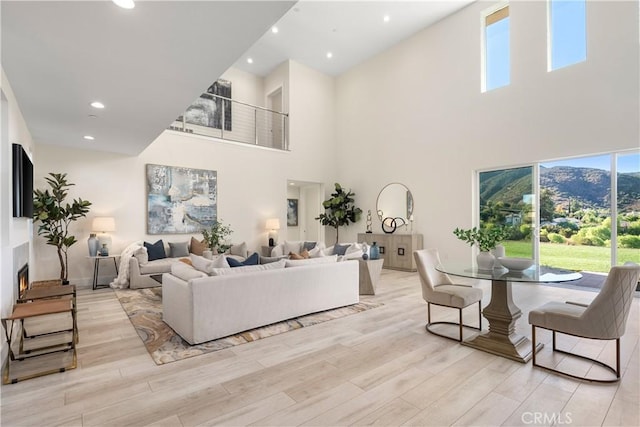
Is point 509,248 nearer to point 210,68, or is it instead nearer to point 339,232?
point 339,232

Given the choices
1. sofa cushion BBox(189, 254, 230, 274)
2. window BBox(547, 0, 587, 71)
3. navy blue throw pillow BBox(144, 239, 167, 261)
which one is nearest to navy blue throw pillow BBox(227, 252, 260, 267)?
sofa cushion BBox(189, 254, 230, 274)

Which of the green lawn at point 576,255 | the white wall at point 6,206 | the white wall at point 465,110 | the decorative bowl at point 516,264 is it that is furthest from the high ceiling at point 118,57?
the green lawn at point 576,255

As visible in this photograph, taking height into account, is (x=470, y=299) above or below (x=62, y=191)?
below

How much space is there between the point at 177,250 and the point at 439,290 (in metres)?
5.35

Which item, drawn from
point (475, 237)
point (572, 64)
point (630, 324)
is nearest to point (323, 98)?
point (572, 64)

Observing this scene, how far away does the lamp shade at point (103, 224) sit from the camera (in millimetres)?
5824

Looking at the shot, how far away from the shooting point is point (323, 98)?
9.91 metres

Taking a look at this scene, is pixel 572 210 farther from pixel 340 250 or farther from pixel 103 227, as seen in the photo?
pixel 103 227

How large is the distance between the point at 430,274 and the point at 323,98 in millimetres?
7753

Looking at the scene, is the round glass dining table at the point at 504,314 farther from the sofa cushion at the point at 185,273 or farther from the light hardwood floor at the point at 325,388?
the sofa cushion at the point at 185,273

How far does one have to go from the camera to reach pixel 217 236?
7168 mm

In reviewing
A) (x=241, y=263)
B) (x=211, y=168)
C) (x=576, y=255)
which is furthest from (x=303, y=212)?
(x=576, y=255)

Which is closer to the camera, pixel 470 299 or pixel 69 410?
pixel 69 410

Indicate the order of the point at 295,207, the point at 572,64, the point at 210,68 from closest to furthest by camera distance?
the point at 210,68, the point at 572,64, the point at 295,207
